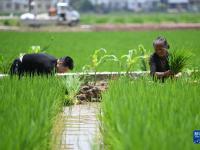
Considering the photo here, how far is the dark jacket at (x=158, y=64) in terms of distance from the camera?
7746mm

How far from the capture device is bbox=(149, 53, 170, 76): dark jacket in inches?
305

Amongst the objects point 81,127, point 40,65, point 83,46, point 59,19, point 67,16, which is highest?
point 67,16

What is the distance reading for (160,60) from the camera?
310 inches

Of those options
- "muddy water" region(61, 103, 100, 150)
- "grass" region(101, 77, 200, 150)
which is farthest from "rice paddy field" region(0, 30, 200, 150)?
"muddy water" region(61, 103, 100, 150)

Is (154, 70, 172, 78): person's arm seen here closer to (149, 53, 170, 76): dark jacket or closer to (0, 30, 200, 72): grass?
(149, 53, 170, 76): dark jacket

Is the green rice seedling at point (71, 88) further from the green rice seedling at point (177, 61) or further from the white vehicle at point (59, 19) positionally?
the white vehicle at point (59, 19)

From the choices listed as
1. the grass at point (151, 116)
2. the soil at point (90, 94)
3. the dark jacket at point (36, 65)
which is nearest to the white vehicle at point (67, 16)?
the soil at point (90, 94)

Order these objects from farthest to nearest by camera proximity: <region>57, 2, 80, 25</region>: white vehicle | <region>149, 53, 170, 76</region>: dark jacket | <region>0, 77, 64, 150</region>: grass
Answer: <region>57, 2, 80, 25</region>: white vehicle < <region>149, 53, 170, 76</region>: dark jacket < <region>0, 77, 64, 150</region>: grass

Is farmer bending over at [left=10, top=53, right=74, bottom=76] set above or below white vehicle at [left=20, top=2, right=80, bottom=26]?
below

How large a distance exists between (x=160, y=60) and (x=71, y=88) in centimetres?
136

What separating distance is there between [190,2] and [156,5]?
33.0 ft

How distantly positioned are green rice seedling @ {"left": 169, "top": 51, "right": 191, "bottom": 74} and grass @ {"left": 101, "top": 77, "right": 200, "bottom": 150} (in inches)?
59.2

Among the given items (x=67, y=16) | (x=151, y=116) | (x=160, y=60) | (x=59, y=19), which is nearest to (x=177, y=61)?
(x=160, y=60)

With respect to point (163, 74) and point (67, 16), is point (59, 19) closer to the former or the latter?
point (67, 16)
